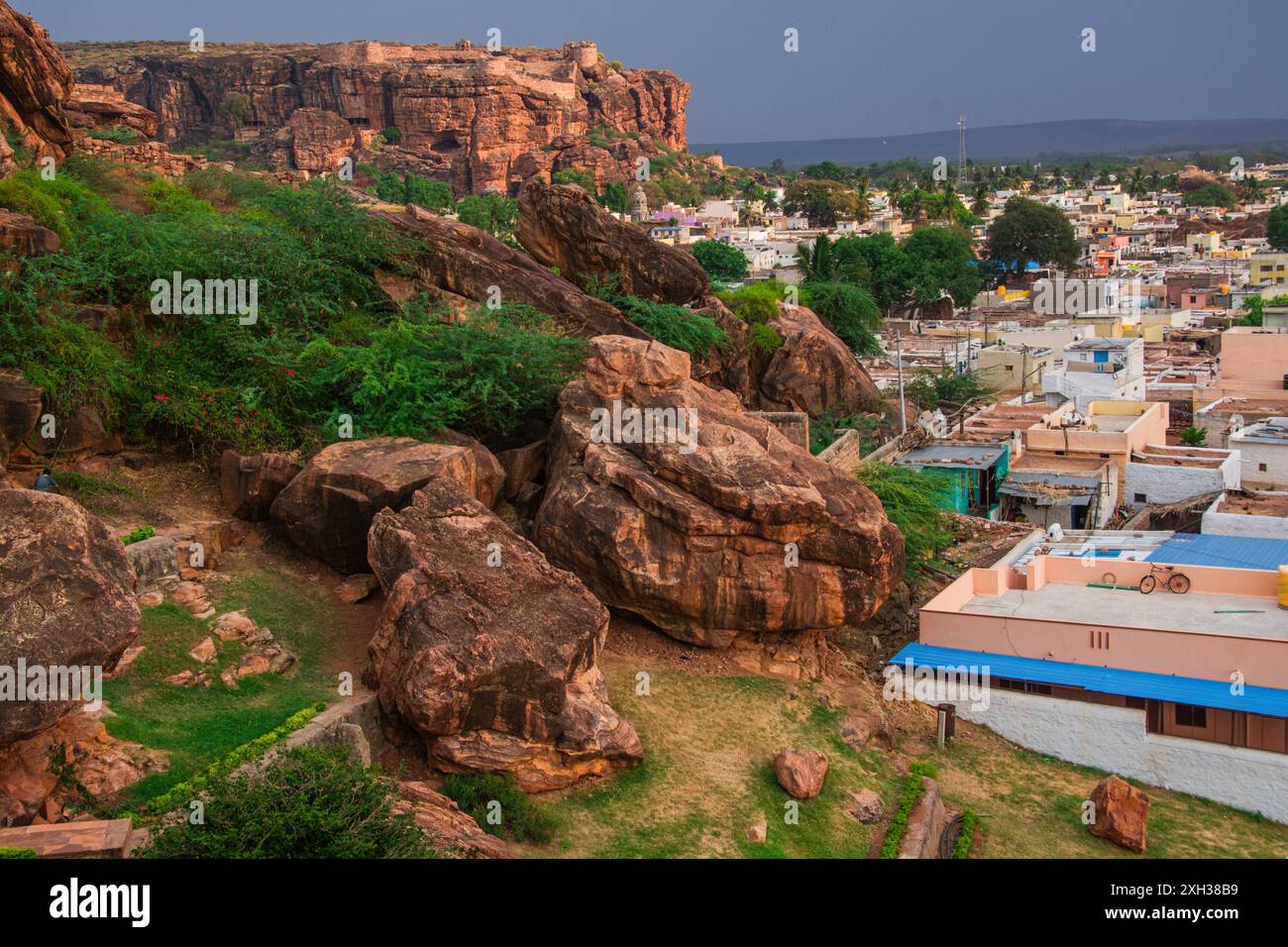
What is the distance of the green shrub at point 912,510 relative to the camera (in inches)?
737

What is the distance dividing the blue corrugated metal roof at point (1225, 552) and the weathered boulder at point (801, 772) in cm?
853

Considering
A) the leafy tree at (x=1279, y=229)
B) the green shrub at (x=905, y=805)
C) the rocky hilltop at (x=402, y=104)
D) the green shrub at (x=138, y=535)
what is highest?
the rocky hilltop at (x=402, y=104)

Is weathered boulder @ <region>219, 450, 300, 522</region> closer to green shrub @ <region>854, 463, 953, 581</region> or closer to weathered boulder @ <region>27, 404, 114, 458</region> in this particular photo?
weathered boulder @ <region>27, 404, 114, 458</region>

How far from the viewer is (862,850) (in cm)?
1162

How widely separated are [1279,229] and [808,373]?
6544 cm

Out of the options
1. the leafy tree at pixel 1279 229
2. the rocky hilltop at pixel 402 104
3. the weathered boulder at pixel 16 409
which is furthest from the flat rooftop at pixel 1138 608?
the leafy tree at pixel 1279 229

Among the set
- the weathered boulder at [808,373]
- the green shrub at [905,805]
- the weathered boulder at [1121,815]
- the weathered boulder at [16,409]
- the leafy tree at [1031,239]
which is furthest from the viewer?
the leafy tree at [1031,239]

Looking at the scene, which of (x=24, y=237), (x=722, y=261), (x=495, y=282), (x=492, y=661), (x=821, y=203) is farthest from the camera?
(x=821, y=203)

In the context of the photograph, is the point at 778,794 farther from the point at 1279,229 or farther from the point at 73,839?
A: the point at 1279,229

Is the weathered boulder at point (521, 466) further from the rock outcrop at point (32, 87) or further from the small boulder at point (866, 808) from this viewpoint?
the rock outcrop at point (32, 87)

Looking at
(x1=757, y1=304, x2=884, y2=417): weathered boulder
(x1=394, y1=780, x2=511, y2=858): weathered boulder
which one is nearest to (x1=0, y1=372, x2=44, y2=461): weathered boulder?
(x1=394, y1=780, x2=511, y2=858): weathered boulder

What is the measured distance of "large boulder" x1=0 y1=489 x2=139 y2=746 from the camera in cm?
886

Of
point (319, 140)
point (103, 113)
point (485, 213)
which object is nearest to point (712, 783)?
point (103, 113)

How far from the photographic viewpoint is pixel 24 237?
16.3m
